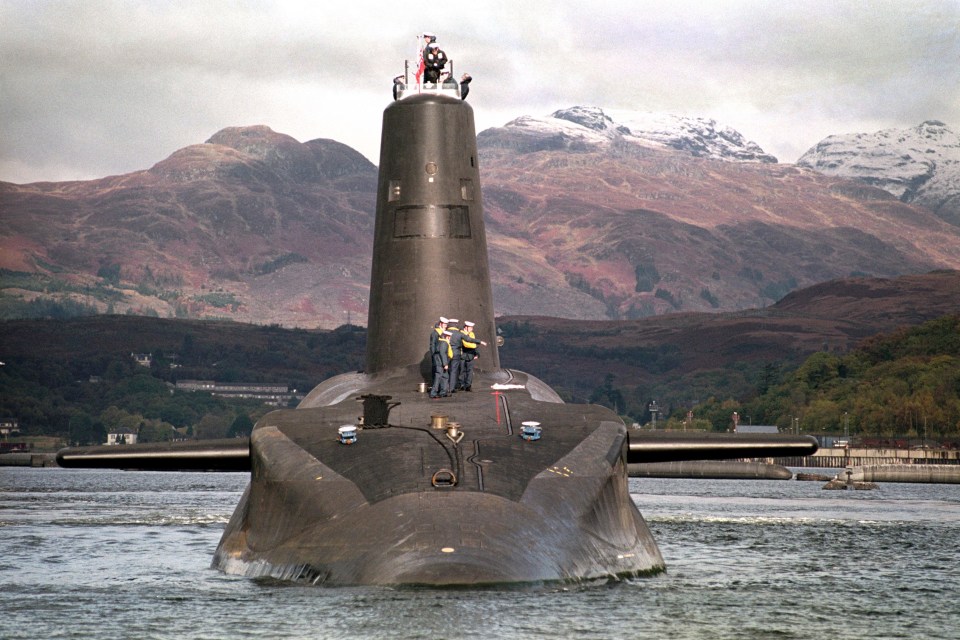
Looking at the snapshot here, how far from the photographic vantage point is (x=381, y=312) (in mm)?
37219

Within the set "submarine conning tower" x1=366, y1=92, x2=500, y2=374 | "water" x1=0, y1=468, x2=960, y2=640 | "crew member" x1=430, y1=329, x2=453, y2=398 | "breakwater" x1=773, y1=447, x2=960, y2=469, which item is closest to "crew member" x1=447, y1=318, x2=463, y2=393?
"crew member" x1=430, y1=329, x2=453, y2=398

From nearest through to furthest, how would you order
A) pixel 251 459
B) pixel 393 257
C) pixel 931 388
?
pixel 251 459 → pixel 393 257 → pixel 931 388

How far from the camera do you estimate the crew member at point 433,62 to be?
38.4 meters

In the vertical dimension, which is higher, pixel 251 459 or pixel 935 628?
pixel 251 459

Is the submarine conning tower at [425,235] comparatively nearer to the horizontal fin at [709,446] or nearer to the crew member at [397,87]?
the crew member at [397,87]

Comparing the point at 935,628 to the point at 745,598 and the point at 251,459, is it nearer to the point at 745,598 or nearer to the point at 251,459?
the point at 745,598

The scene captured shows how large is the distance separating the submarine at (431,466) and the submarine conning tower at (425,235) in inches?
2.3

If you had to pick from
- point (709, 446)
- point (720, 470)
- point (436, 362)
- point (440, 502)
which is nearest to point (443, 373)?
point (436, 362)

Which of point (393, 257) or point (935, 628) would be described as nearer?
point (935, 628)

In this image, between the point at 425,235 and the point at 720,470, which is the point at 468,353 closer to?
the point at 425,235

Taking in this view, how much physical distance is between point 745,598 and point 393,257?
14.5 metres

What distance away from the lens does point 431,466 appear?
25.2 metres

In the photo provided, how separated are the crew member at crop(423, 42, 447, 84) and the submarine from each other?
175 inches

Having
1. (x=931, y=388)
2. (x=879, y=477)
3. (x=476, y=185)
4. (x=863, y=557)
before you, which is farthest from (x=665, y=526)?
(x=931, y=388)
